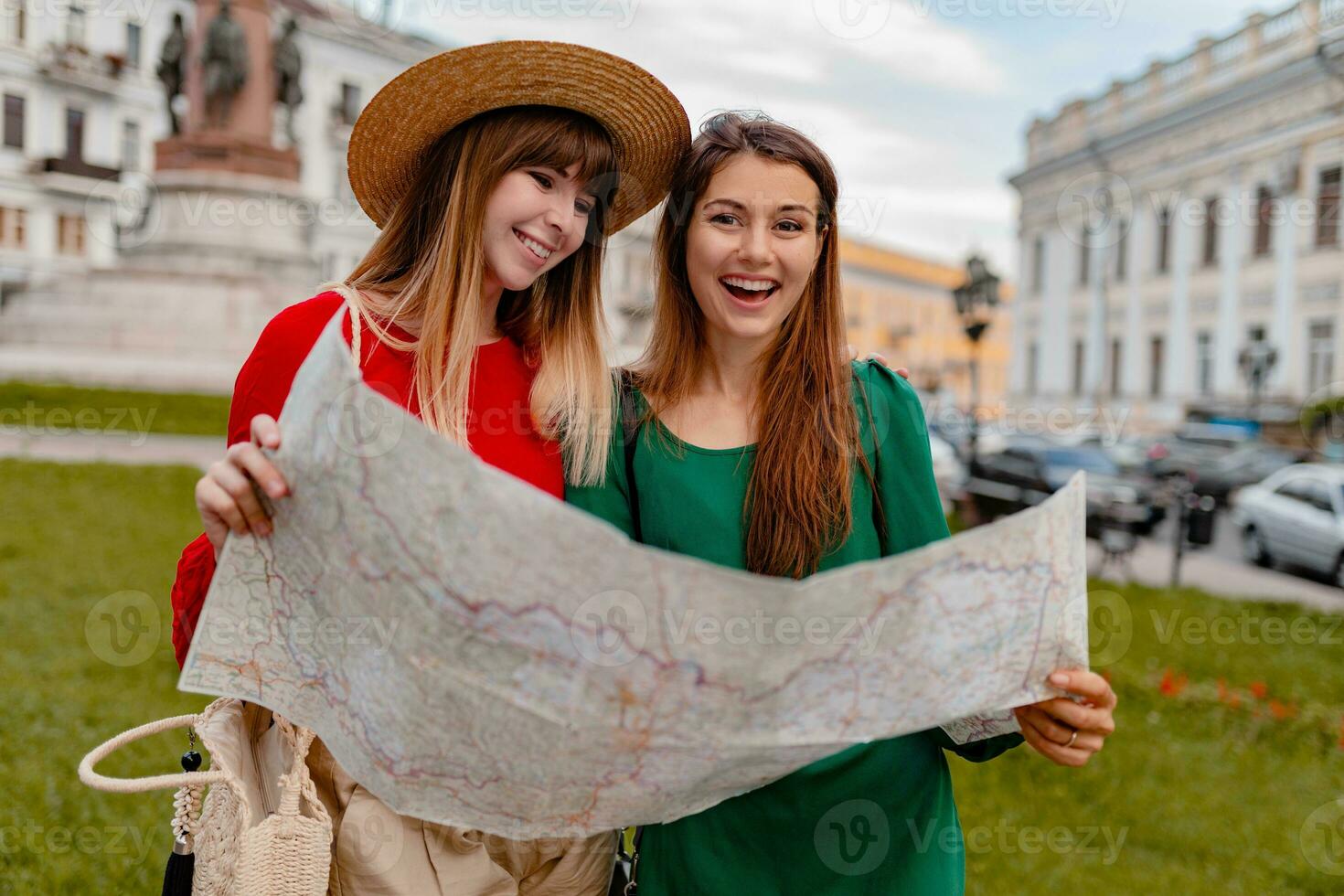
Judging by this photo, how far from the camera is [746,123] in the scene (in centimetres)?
203

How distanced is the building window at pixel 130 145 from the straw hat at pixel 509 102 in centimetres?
4430

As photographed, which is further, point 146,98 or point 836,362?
point 146,98

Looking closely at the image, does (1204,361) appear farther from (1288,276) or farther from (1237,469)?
(1237,469)

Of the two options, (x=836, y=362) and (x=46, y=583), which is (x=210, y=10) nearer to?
(x=46, y=583)

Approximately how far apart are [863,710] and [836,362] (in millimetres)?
780

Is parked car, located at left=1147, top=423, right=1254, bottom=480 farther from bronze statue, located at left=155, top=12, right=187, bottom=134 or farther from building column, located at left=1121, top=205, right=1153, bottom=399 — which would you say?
bronze statue, located at left=155, top=12, right=187, bottom=134

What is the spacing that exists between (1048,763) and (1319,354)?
2863cm

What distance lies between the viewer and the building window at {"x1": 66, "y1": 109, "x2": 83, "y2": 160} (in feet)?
129

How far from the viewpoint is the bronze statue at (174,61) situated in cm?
1510

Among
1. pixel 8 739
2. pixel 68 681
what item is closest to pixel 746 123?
pixel 8 739

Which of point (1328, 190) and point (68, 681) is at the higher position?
point (1328, 190)

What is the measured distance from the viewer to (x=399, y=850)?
1769mm

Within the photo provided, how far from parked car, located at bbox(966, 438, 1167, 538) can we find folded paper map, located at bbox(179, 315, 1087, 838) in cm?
1101

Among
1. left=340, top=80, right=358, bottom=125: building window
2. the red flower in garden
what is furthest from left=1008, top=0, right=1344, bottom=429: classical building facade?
left=340, top=80, right=358, bottom=125: building window
